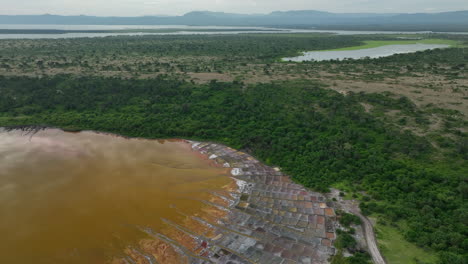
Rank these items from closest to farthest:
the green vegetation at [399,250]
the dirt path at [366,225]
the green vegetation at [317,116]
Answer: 1. the green vegetation at [399,250]
2. the dirt path at [366,225]
3. the green vegetation at [317,116]

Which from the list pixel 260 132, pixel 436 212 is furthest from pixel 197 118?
pixel 436 212

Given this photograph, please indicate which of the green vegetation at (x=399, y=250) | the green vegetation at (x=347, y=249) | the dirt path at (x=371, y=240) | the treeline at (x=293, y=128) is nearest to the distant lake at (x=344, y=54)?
the treeline at (x=293, y=128)

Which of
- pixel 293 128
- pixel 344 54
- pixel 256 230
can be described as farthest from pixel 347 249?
pixel 344 54

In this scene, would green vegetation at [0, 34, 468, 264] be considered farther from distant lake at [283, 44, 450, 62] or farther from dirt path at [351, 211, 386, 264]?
distant lake at [283, 44, 450, 62]

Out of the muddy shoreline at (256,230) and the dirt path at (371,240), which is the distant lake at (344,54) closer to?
the muddy shoreline at (256,230)

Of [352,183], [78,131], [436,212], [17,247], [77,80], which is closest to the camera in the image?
[17,247]

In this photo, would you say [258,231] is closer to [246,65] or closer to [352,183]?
[352,183]

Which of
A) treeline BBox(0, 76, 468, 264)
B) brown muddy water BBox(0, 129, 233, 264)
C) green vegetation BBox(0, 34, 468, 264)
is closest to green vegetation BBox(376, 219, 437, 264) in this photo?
green vegetation BBox(0, 34, 468, 264)
